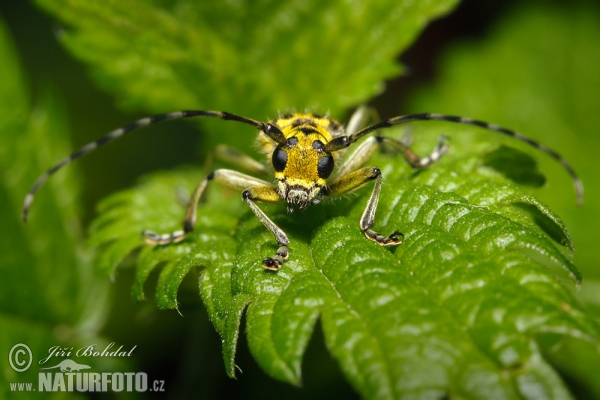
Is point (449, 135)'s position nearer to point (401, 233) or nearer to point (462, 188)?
point (462, 188)

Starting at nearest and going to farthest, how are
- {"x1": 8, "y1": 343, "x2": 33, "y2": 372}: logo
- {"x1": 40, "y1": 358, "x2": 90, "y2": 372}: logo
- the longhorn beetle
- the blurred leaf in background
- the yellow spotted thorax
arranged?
the longhorn beetle → the yellow spotted thorax → {"x1": 8, "y1": 343, "x2": 33, "y2": 372}: logo → {"x1": 40, "y1": 358, "x2": 90, "y2": 372}: logo → the blurred leaf in background

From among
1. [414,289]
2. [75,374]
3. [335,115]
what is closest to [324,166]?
[414,289]

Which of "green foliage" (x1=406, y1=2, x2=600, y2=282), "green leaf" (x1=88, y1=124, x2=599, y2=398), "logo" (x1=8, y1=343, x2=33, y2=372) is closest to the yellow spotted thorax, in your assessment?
"green leaf" (x1=88, y1=124, x2=599, y2=398)

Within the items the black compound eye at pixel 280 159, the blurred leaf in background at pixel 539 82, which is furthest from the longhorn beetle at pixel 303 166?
the blurred leaf in background at pixel 539 82

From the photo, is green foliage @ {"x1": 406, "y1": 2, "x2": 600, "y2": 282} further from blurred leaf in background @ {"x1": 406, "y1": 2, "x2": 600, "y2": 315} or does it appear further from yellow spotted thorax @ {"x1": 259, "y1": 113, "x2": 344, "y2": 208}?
yellow spotted thorax @ {"x1": 259, "y1": 113, "x2": 344, "y2": 208}

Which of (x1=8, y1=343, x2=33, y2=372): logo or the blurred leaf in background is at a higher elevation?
the blurred leaf in background

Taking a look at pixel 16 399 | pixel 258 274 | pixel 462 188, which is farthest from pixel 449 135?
pixel 16 399

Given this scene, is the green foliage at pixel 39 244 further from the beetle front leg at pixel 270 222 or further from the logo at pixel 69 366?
the beetle front leg at pixel 270 222
